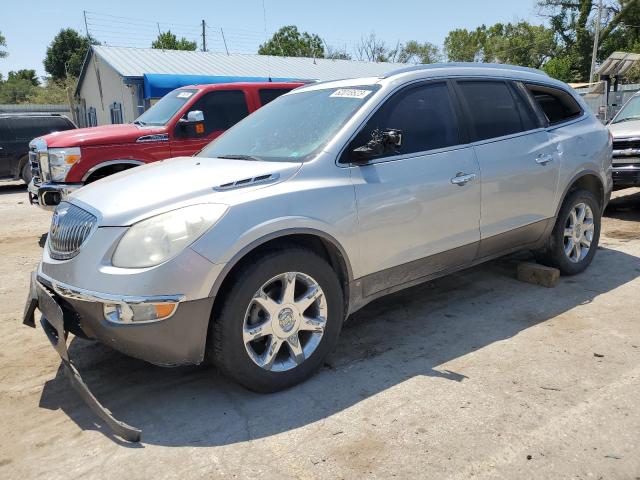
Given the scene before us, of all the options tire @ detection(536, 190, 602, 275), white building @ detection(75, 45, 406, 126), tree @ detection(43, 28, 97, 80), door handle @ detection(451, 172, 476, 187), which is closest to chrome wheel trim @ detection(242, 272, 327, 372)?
door handle @ detection(451, 172, 476, 187)

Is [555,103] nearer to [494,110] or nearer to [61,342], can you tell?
[494,110]

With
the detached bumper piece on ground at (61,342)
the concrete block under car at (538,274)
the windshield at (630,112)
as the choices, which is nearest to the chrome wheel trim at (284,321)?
the detached bumper piece on ground at (61,342)

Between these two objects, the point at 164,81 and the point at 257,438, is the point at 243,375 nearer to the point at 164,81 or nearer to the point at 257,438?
the point at 257,438

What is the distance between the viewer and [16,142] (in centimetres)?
1361

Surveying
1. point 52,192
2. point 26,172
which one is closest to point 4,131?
point 26,172

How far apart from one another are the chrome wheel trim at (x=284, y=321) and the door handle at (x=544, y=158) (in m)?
2.43

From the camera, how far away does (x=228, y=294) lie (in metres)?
2.96

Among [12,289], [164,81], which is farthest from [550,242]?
[164,81]

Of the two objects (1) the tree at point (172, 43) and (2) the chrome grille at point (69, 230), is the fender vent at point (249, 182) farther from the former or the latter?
(1) the tree at point (172, 43)

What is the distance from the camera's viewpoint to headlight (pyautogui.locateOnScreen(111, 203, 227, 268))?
282cm

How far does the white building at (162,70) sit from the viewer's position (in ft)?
68.0

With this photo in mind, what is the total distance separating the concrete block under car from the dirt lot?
0.42 meters

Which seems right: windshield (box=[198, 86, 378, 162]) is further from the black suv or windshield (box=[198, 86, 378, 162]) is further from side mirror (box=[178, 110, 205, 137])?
the black suv

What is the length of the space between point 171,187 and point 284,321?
1.01m
